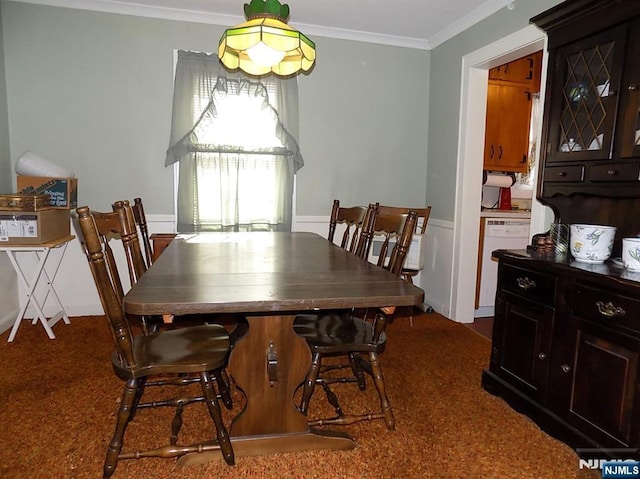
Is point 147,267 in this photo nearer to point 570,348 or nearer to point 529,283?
point 529,283

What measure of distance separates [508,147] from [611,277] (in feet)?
8.42

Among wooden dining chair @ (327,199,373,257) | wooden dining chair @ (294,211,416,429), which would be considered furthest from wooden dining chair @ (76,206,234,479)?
wooden dining chair @ (327,199,373,257)

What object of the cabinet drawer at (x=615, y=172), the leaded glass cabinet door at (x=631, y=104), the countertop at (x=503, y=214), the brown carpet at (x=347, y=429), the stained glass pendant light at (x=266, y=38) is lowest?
the brown carpet at (x=347, y=429)

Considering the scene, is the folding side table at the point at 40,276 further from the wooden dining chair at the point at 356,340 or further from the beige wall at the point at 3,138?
the wooden dining chair at the point at 356,340

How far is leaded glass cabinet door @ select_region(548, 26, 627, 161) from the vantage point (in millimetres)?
1880

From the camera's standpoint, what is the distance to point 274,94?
3592mm

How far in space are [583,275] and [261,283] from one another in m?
1.32

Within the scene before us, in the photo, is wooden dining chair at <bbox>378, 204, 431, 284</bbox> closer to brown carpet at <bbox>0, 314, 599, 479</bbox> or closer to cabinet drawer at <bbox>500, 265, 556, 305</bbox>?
brown carpet at <bbox>0, 314, 599, 479</bbox>

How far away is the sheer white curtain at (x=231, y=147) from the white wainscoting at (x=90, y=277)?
11.9 inches

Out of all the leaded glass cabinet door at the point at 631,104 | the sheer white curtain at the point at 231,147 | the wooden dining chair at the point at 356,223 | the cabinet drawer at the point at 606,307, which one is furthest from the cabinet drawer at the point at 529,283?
the sheer white curtain at the point at 231,147

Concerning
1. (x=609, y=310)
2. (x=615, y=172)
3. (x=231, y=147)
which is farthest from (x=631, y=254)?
(x=231, y=147)

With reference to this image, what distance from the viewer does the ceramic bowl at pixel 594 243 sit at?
6.08 feet

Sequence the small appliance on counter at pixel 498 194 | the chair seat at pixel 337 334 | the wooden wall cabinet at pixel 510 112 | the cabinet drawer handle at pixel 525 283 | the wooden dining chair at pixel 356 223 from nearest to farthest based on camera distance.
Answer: the chair seat at pixel 337 334 → the cabinet drawer handle at pixel 525 283 → the wooden dining chair at pixel 356 223 → the wooden wall cabinet at pixel 510 112 → the small appliance on counter at pixel 498 194

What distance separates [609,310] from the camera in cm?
161
